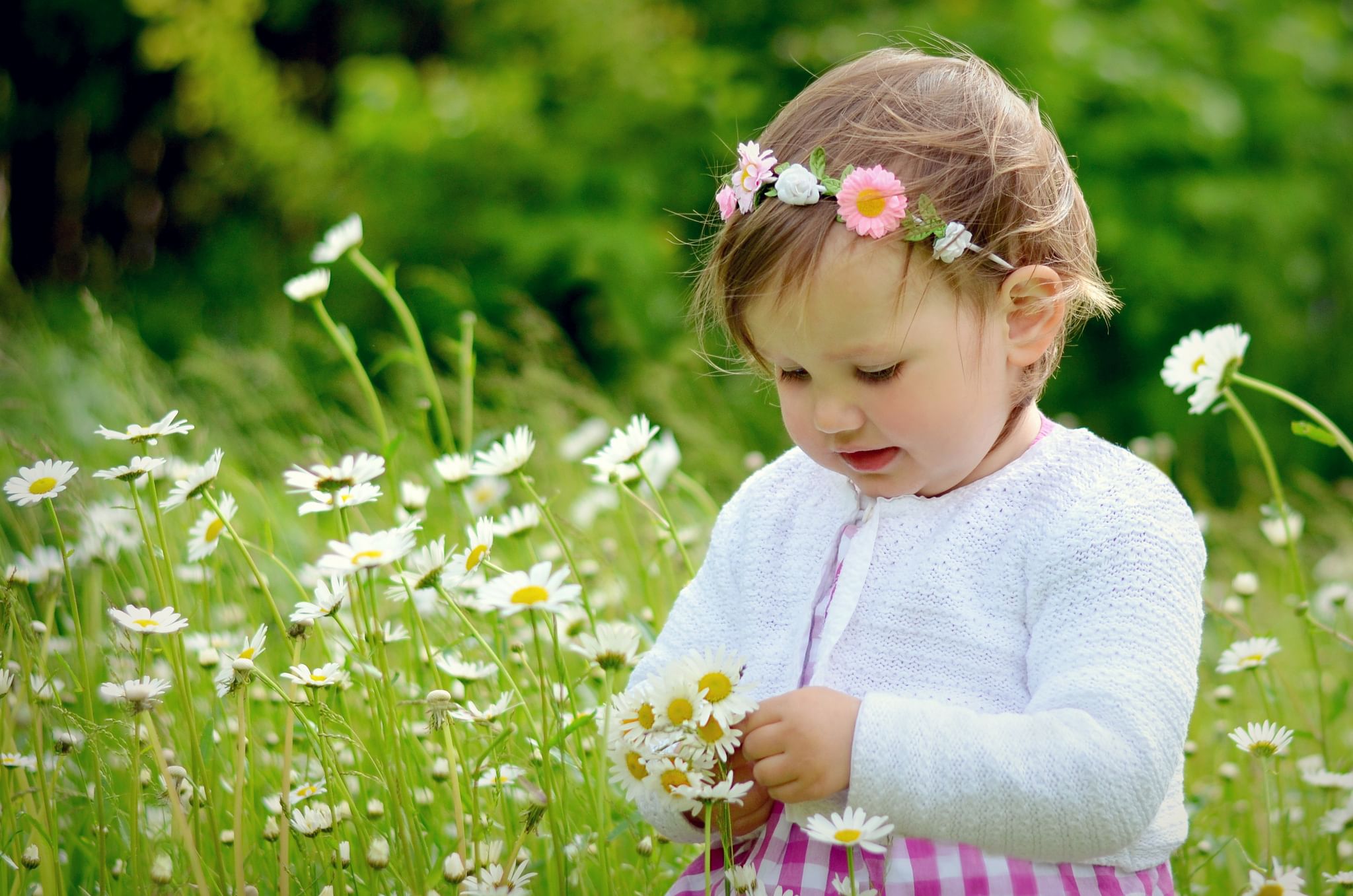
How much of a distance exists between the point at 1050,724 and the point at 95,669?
1.57m

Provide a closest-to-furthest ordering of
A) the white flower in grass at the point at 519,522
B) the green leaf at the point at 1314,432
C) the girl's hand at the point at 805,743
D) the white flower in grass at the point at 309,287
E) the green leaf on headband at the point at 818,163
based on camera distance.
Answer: the girl's hand at the point at 805,743 → the green leaf on headband at the point at 818,163 → the green leaf at the point at 1314,432 → the white flower in grass at the point at 519,522 → the white flower in grass at the point at 309,287

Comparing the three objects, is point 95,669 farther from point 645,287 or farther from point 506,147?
point 506,147

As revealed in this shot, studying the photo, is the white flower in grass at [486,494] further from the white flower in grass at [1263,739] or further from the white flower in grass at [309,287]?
the white flower in grass at [1263,739]

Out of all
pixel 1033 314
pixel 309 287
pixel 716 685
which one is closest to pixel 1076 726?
pixel 716 685

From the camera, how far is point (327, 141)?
18.4 ft

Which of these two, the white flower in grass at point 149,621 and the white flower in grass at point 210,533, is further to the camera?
the white flower in grass at point 210,533

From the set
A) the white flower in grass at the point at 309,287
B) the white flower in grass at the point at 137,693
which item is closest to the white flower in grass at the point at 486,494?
the white flower in grass at the point at 309,287

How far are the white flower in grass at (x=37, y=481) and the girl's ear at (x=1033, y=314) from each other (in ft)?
3.19

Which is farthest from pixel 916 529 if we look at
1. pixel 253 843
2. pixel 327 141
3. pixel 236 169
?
pixel 236 169

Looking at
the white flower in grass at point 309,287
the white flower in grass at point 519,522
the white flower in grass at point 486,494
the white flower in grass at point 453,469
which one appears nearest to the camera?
the white flower in grass at point 519,522

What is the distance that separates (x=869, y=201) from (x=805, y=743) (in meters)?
0.50

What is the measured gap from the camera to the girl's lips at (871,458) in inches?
49.6

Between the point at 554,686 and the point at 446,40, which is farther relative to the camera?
the point at 446,40

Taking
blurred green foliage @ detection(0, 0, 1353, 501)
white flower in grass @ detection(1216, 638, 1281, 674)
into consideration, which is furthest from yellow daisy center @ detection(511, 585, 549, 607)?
blurred green foliage @ detection(0, 0, 1353, 501)
